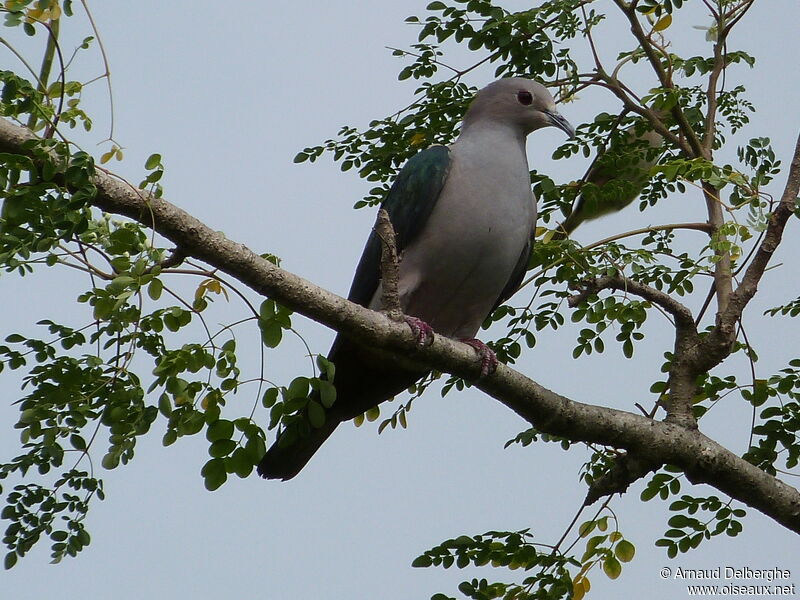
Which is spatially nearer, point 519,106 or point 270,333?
point 270,333

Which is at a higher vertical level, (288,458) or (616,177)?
(616,177)

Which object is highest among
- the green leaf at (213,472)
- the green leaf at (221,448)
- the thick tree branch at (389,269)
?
A: the thick tree branch at (389,269)

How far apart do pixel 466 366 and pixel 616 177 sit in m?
1.65

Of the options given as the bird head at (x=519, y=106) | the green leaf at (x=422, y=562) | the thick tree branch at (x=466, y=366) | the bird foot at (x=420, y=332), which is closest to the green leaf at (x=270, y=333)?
the thick tree branch at (x=466, y=366)

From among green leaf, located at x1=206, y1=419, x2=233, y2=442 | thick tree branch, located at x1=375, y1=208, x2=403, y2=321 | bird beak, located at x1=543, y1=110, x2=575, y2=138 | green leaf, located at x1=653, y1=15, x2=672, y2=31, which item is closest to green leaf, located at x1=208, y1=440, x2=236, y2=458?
green leaf, located at x1=206, y1=419, x2=233, y2=442

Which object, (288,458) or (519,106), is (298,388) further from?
(519,106)

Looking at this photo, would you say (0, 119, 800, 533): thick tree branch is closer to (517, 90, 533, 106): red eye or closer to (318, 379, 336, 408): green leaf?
(318, 379, 336, 408): green leaf

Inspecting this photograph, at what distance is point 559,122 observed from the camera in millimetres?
4641

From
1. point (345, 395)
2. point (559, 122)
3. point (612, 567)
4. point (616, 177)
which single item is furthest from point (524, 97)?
point (612, 567)

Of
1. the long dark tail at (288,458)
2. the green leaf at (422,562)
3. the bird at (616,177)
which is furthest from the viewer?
the bird at (616,177)

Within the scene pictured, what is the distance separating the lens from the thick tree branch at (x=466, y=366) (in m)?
2.81

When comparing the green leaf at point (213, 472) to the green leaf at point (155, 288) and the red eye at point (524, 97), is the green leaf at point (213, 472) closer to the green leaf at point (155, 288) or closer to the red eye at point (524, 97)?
the green leaf at point (155, 288)

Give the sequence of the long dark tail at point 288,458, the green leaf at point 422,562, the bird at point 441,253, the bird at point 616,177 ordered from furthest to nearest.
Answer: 1. the bird at point 616,177
2. the bird at point 441,253
3. the long dark tail at point 288,458
4. the green leaf at point 422,562

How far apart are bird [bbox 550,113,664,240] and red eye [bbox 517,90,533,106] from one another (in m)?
0.40
